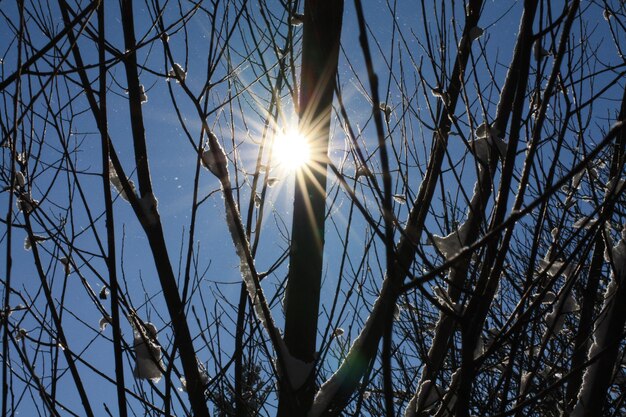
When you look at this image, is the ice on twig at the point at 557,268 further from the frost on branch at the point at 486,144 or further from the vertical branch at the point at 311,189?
the vertical branch at the point at 311,189

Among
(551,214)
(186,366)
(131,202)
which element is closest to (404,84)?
(131,202)

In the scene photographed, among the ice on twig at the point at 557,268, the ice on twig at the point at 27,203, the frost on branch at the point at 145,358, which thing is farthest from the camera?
the frost on branch at the point at 145,358

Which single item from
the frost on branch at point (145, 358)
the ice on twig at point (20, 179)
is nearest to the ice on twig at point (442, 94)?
the frost on branch at point (145, 358)

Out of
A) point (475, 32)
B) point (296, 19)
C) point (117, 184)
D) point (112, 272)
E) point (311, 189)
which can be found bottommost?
point (112, 272)

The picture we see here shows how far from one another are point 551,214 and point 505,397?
16.3ft

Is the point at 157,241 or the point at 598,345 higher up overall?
the point at 157,241

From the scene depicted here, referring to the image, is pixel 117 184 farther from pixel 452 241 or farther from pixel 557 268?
pixel 557 268

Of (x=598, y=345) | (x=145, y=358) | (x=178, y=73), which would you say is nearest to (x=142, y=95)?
(x=178, y=73)

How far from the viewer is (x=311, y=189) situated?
1694mm

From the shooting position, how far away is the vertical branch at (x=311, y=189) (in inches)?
63.7

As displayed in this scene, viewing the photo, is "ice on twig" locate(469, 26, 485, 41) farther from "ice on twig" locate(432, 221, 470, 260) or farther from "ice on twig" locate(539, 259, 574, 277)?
"ice on twig" locate(539, 259, 574, 277)

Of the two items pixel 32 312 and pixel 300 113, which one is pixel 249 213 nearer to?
pixel 300 113

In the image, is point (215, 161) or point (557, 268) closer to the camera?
point (215, 161)

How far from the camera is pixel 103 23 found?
1447 millimetres
